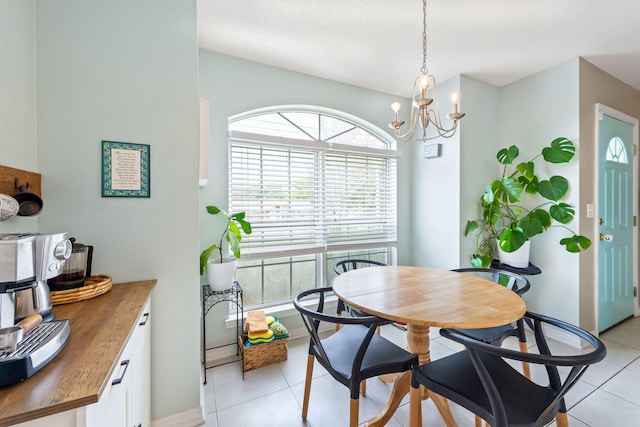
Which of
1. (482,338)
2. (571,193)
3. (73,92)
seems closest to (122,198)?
(73,92)

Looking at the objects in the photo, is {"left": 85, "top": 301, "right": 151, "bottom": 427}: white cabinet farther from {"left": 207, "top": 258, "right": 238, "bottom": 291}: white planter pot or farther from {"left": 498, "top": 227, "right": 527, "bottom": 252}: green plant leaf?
{"left": 498, "top": 227, "right": 527, "bottom": 252}: green plant leaf

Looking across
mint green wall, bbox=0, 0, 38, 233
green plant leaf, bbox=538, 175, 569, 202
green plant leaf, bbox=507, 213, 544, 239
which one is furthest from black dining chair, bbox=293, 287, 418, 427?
green plant leaf, bbox=538, 175, 569, 202

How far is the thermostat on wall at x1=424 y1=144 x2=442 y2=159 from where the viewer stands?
120 inches

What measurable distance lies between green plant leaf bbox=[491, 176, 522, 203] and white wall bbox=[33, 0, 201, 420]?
2.74 meters

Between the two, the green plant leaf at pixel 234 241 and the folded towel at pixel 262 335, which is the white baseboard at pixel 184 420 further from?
the green plant leaf at pixel 234 241

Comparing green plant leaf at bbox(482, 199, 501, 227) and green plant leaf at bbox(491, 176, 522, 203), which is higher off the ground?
green plant leaf at bbox(491, 176, 522, 203)

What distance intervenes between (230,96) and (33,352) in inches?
89.4

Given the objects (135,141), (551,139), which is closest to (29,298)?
(135,141)

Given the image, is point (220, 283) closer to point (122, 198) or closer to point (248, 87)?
point (122, 198)

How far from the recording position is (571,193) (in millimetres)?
2545

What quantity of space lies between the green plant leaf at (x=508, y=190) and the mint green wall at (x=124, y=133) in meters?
2.74

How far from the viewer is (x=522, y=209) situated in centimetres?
293

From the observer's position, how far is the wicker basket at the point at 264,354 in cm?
220

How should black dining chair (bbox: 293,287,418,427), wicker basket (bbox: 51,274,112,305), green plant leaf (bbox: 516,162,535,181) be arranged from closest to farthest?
wicker basket (bbox: 51,274,112,305) → black dining chair (bbox: 293,287,418,427) → green plant leaf (bbox: 516,162,535,181)
